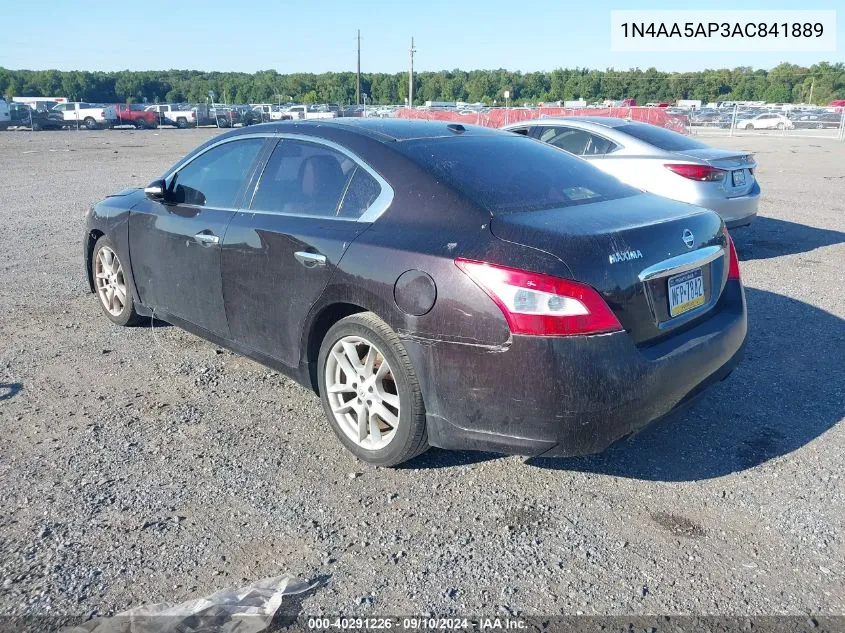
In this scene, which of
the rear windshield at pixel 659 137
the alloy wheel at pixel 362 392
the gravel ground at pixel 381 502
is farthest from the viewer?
the rear windshield at pixel 659 137

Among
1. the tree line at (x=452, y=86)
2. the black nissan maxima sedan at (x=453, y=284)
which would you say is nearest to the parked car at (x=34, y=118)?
the black nissan maxima sedan at (x=453, y=284)

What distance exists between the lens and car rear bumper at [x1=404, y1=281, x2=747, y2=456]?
2828mm

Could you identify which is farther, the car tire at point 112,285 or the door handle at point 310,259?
the car tire at point 112,285

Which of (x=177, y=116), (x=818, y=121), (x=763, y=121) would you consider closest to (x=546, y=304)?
(x=818, y=121)

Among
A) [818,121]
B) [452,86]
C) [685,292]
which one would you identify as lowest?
[685,292]

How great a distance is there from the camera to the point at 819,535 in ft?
9.74

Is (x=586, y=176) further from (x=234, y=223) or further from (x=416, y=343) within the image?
(x=234, y=223)

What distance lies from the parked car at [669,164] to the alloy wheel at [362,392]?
4661 millimetres

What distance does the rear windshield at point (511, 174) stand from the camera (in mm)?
3373

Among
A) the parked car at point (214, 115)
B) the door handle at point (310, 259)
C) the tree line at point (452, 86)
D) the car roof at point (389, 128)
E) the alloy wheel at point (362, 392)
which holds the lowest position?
the alloy wheel at point (362, 392)

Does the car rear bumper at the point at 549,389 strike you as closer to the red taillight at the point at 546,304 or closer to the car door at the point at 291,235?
the red taillight at the point at 546,304

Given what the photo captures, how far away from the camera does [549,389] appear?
2.83 metres

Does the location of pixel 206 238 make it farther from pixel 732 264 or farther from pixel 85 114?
pixel 85 114

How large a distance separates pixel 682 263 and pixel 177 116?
51.0 m
